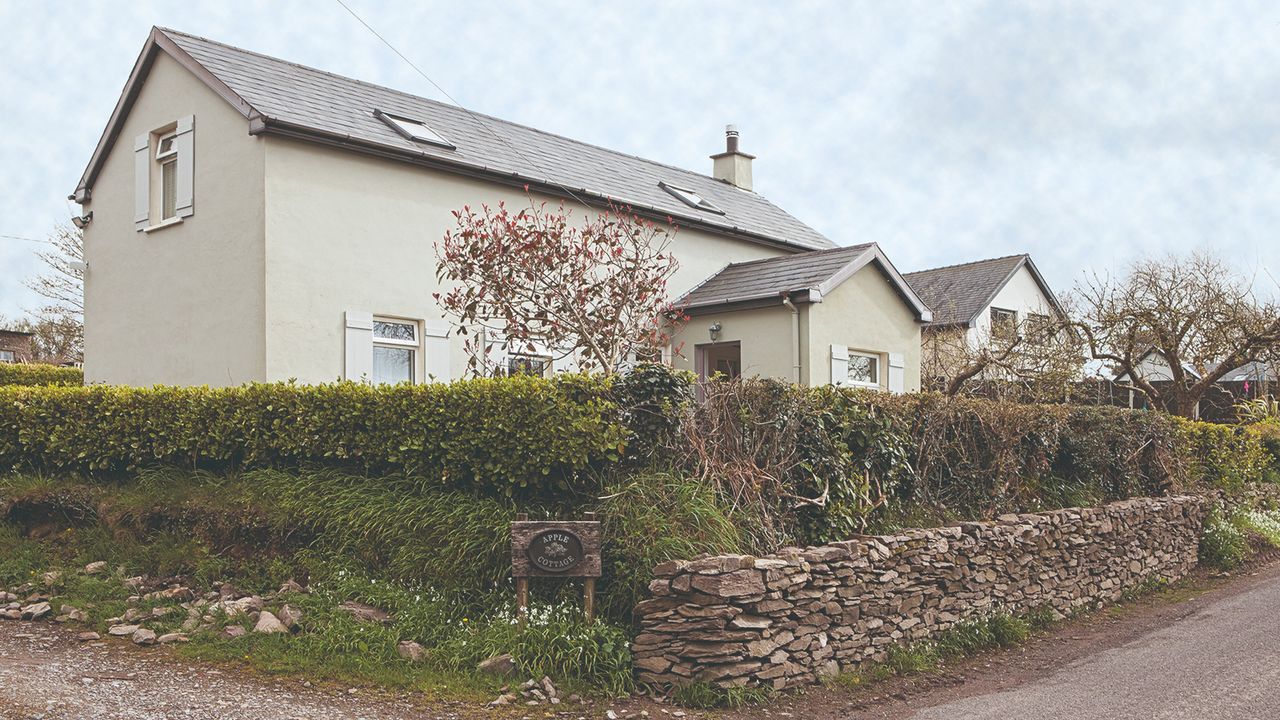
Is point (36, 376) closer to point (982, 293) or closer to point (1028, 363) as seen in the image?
point (1028, 363)

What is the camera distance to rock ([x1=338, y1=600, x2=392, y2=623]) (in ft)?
23.9

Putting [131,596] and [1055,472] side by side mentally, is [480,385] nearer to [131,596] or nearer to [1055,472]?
[131,596]

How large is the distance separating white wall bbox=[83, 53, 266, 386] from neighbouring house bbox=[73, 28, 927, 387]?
0.03 m

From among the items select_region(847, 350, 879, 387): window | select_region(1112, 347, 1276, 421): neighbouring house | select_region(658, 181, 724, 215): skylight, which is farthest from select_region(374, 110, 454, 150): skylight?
select_region(1112, 347, 1276, 421): neighbouring house

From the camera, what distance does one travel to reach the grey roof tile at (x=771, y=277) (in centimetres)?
1558

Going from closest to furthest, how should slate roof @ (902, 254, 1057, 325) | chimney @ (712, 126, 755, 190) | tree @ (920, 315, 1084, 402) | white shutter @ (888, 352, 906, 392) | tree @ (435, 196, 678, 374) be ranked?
1. tree @ (435, 196, 678, 374)
2. white shutter @ (888, 352, 906, 392)
3. tree @ (920, 315, 1084, 402)
4. chimney @ (712, 126, 755, 190)
5. slate roof @ (902, 254, 1057, 325)

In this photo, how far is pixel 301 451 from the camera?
30.2 ft

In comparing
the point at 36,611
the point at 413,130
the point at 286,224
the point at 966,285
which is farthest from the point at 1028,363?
the point at 36,611

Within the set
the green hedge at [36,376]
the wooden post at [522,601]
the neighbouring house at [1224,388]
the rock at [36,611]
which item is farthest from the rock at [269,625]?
the neighbouring house at [1224,388]

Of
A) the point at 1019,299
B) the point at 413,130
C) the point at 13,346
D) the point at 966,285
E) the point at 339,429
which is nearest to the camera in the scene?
the point at 339,429

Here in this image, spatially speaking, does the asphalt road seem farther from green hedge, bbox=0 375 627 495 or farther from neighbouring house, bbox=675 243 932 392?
neighbouring house, bbox=675 243 932 392

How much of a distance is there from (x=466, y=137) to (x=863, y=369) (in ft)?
25.8

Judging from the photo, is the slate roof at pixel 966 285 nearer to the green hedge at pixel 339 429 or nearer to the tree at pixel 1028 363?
the tree at pixel 1028 363

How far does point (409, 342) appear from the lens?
1378 cm
